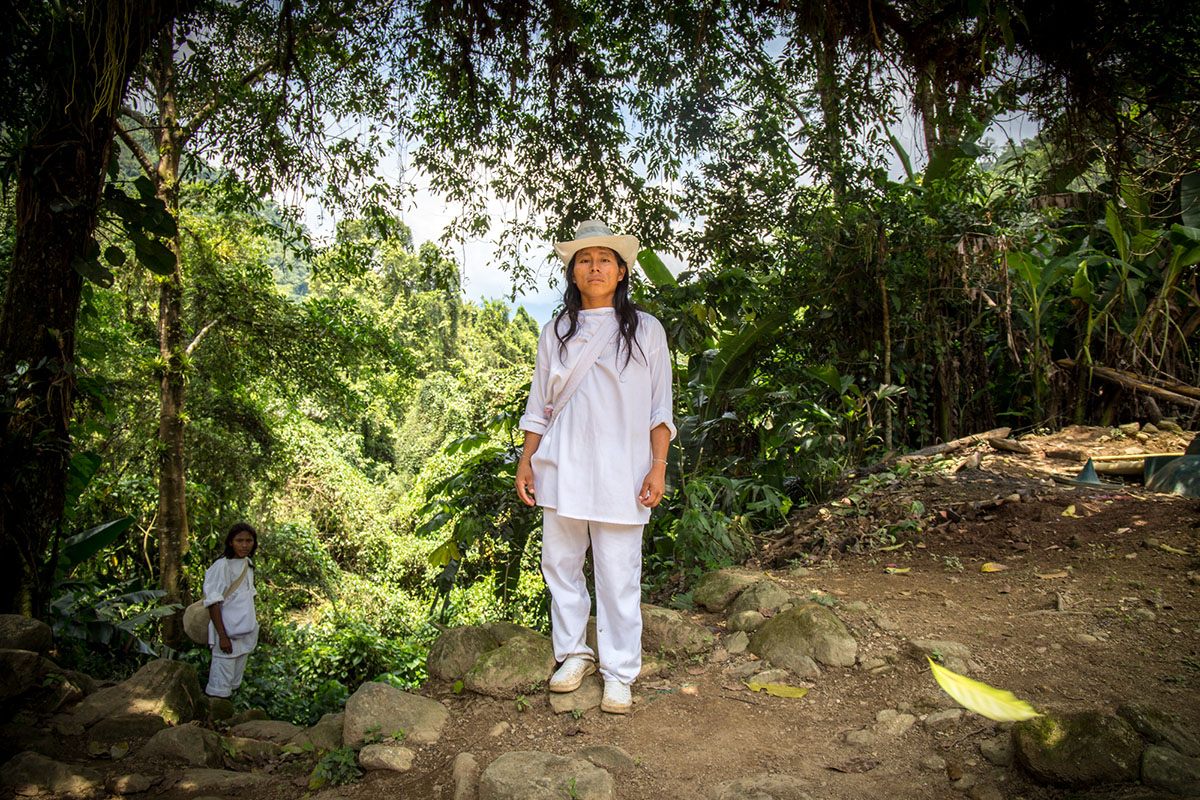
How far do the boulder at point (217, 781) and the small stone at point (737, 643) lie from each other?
66.2 inches

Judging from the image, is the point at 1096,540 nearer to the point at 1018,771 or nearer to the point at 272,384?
the point at 1018,771

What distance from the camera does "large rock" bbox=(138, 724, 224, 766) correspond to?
2.45 metres

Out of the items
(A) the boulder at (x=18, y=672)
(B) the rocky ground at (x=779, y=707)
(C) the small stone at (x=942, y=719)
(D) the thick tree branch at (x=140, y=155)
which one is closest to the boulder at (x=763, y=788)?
(B) the rocky ground at (x=779, y=707)

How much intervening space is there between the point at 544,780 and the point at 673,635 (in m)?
1.12

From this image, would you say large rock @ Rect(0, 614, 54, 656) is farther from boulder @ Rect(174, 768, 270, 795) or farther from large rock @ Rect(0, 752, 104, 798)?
boulder @ Rect(174, 768, 270, 795)

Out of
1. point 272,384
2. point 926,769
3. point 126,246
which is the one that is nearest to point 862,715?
point 926,769

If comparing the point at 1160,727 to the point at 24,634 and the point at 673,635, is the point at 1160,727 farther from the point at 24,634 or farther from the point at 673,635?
the point at 24,634

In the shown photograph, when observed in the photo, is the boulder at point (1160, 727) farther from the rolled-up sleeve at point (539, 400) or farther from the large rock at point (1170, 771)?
the rolled-up sleeve at point (539, 400)

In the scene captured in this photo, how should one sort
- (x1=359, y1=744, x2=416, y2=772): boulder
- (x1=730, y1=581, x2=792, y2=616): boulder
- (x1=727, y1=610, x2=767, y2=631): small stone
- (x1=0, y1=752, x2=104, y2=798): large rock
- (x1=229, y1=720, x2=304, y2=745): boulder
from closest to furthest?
(x1=0, y1=752, x2=104, y2=798): large rock < (x1=359, y1=744, x2=416, y2=772): boulder < (x1=727, y1=610, x2=767, y2=631): small stone < (x1=730, y1=581, x2=792, y2=616): boulder < (x1=229, y1=720, x2=304, y2=745): boulder

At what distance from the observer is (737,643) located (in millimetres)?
2979

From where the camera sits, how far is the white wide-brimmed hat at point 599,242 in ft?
8.48

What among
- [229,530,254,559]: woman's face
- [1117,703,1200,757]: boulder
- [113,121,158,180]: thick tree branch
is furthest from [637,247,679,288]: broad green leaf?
[113,121,158,180]: thick tree branch

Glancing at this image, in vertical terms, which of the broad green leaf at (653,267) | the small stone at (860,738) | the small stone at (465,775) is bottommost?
the small stone at (465,775)

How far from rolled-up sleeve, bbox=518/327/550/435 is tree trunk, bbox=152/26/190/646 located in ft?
22.2
